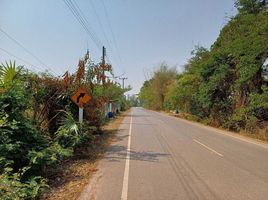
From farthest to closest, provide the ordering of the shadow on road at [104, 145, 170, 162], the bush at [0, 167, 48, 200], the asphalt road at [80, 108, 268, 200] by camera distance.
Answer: the shadow on road at [104, 145, 170, 162]
the asphalt road at [80, 108, 268, 200]
the bush at [0, 167, 48, 200]

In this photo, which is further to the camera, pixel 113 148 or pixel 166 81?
pixel 166 81

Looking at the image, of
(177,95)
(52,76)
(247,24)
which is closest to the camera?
(52,76)

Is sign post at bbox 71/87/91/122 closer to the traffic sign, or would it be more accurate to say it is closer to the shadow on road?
the traffic sign

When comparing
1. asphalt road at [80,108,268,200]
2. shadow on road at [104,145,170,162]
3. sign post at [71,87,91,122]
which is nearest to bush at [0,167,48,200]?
asphalt road at [80,108,268,200]

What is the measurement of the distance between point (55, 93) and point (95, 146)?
10.1 ft

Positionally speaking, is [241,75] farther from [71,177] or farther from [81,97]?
[71,177]

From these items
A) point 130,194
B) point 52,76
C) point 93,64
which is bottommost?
point 130,194

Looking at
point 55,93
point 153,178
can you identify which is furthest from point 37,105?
point 153,178

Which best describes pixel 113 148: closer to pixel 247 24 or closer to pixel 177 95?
pixel 247 24

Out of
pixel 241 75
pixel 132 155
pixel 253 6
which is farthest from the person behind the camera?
pixel 253 6

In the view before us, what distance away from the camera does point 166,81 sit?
78625 millimetres

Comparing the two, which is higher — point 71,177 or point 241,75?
point 241,75

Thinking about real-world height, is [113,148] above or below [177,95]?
below

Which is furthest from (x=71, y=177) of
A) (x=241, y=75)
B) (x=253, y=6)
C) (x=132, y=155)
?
(x=253, y=6)
